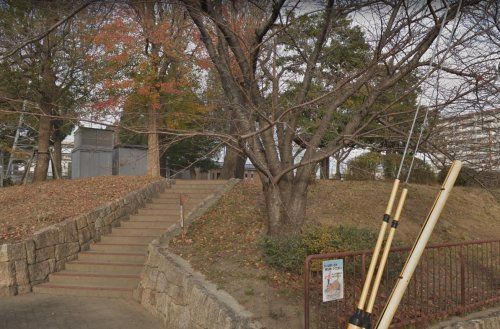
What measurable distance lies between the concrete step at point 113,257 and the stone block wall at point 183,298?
1.41 m

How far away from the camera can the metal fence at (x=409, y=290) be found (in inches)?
210

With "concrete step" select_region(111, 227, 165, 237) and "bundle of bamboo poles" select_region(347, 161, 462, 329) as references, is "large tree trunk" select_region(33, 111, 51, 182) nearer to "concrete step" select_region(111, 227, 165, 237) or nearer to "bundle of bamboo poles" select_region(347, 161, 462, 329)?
"concrete step" select_region(111, 227, 165, 237)

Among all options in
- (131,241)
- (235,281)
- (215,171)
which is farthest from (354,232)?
(215,171)

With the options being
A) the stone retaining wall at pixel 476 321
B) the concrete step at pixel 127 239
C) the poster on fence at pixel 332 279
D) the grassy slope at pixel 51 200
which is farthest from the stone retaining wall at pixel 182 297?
the grassy slope at pixel 51 200

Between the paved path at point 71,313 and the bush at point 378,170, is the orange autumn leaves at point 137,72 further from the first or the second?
the paved path at point 71,313

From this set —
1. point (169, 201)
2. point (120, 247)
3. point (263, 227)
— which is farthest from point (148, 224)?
point (263, 227)

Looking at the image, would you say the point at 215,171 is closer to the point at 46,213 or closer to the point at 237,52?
the point at 46,213

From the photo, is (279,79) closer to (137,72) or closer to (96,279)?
(96,279)

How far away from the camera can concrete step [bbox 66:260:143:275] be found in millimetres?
9555

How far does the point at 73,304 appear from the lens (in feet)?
26.7

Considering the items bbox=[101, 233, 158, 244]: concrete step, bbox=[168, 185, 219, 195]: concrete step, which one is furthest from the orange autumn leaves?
bbox=[101, 233, 158, 244]: concrete step

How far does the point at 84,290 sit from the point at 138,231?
266 cm

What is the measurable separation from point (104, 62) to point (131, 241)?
25.1ft

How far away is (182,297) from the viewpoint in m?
6.77
